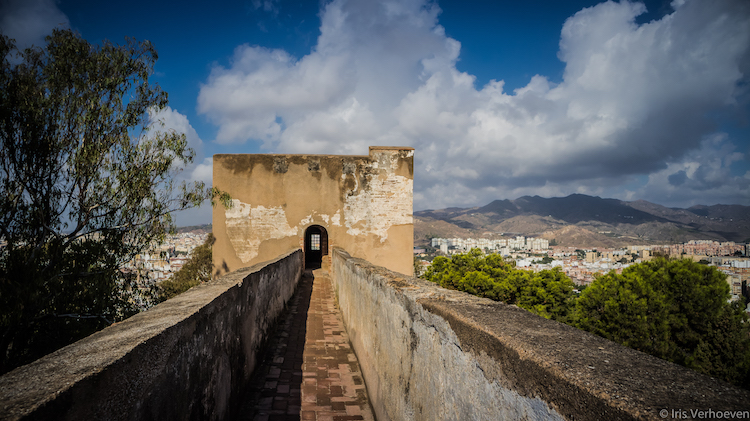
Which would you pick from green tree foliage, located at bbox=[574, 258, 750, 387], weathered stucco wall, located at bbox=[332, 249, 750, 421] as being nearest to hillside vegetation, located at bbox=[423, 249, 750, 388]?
green tree foliage, located at bbox=[574, 258, 750, 387]

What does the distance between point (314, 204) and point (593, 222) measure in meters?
121

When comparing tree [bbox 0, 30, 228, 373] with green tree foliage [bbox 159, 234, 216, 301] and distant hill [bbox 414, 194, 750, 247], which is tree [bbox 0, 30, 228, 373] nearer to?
green tree foliage [bbox 159, 234, 216, 301]

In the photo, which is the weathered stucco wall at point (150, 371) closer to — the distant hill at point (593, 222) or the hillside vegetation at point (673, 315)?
the hillside vegetation at point (673, 315)

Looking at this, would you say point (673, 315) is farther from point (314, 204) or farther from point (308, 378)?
point (308, 378)

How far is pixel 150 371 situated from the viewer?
5.08 ft

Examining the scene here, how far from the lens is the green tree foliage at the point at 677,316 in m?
9.83

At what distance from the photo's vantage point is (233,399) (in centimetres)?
299

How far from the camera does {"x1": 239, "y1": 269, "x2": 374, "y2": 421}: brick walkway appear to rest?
333cm

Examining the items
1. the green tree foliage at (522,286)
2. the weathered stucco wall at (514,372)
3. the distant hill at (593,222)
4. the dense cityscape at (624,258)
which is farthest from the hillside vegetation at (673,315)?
the distant hill at (593,222)

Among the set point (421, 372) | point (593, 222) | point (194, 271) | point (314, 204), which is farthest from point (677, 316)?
point (593, 222)

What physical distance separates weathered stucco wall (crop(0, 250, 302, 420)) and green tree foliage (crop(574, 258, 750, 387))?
1147 cm

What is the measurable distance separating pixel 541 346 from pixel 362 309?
10.3 feet

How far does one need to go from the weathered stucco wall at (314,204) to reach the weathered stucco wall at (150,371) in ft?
32.5

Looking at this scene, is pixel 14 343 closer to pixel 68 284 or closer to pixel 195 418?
pixel 68 284
